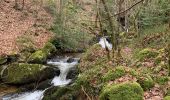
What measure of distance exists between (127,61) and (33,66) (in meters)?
6.04

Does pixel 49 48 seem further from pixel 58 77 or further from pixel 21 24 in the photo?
pixel 58 77

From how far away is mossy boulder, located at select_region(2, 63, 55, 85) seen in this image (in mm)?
17078

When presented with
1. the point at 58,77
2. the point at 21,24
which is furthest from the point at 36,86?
the point at 21,24

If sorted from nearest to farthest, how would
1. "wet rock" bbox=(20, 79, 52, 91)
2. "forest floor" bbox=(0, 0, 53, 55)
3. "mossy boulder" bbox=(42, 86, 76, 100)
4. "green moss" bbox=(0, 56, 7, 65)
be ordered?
"mossy boulder" bbox=(42, 86, 76, 100)
"wet rock" bbox=(20, 79, 52, 91)
"green moss" bbox=(0, 56, 7, 65)
"forest floor" bbox=(0, 0, 53, 55)

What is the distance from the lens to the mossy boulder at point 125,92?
807 centimetres

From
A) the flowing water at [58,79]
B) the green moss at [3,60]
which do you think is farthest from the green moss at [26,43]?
the green moss at [3,60]

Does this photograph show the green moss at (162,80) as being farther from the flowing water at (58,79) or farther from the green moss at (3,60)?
the green moss at (3,60)

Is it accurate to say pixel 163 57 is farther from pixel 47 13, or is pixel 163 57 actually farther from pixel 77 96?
pixel 47 13

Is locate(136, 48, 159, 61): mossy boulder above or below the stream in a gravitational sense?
above

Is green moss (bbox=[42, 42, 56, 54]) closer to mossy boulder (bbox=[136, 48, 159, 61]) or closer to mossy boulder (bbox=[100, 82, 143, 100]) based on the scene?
mossy boulder (bbox=[136, 48, 159, 61])

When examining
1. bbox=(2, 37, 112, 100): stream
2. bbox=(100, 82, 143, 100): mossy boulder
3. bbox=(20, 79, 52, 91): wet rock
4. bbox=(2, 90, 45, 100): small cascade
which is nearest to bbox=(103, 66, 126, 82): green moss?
bbox=(100, 82, 143, 100): mossy boulder

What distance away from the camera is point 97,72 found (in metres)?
12.2

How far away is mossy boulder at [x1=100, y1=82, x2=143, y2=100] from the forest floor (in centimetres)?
1310

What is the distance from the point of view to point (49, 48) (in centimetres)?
2388
